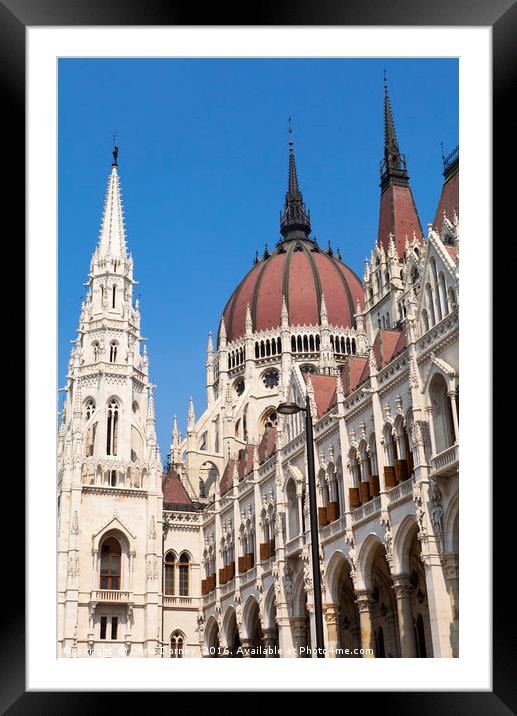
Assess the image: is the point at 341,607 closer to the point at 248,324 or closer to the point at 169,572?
the point at 169,572

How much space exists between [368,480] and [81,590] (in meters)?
20.9

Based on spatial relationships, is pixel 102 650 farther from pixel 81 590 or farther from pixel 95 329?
pixel 95 329

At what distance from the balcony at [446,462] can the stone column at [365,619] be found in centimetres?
723

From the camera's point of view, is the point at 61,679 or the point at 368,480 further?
the point at 368,480

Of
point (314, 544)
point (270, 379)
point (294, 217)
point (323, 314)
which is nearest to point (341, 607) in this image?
point (314, 544)

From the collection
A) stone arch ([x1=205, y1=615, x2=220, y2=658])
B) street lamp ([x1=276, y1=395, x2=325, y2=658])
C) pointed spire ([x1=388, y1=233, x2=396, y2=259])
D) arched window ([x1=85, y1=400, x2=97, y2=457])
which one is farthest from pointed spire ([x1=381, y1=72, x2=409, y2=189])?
street lamp ([x1=276, y1=395, x2=325, y2=658])

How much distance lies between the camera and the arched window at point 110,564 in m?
51.6

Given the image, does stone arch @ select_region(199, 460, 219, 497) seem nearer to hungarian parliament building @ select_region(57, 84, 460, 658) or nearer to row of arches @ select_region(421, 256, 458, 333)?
hungarian parliament building @ select_region(57, 84, 460, 658)

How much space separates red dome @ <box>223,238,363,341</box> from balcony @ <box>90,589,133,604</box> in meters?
27.9

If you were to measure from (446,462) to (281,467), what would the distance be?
15516 millimetres

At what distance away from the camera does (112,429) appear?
5588 centimetres
